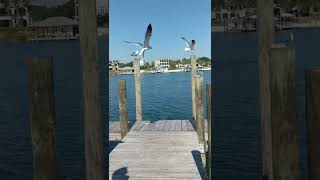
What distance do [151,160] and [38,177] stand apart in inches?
190

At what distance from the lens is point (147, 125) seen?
493 inches

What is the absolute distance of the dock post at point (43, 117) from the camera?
10.6 feet

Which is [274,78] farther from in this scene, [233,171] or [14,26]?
[14,26]

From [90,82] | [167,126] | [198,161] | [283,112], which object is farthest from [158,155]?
[283,112]

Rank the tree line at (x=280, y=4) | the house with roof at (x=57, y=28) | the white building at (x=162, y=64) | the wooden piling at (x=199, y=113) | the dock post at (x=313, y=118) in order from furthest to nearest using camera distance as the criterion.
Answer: the white building at (x=162, y=64)
the wooden piling at (x=199, y=113)
the house with roof at (x=57, y=28)
the tree line at (x=280, y=4)
the dock post at (x=313, y=118)

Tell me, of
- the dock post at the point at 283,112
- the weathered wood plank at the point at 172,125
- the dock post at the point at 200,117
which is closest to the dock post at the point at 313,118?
the dock post at the point at 283,112

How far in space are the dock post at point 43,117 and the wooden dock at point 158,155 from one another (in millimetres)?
3749

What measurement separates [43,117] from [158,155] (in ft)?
17.7

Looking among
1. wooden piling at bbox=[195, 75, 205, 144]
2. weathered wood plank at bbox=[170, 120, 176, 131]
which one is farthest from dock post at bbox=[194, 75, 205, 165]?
weathered wood plank at bbox=[170, 120, 176, 131]

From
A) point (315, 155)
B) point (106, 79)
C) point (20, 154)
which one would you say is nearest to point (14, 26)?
point (20, 154)

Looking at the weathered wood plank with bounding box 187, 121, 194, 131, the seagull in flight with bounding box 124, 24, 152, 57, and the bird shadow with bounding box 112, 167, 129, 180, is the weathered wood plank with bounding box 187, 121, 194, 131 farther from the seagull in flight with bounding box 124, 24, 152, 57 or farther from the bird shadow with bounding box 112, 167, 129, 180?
the bird shadow with bounding box 112, 167, 129, 180

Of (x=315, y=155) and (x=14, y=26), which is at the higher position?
(x=14, y=26)

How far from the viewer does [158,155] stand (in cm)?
852

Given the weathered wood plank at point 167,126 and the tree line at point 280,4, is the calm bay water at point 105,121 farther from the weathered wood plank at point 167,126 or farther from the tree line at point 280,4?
the weathered wood plank at point 167,126
